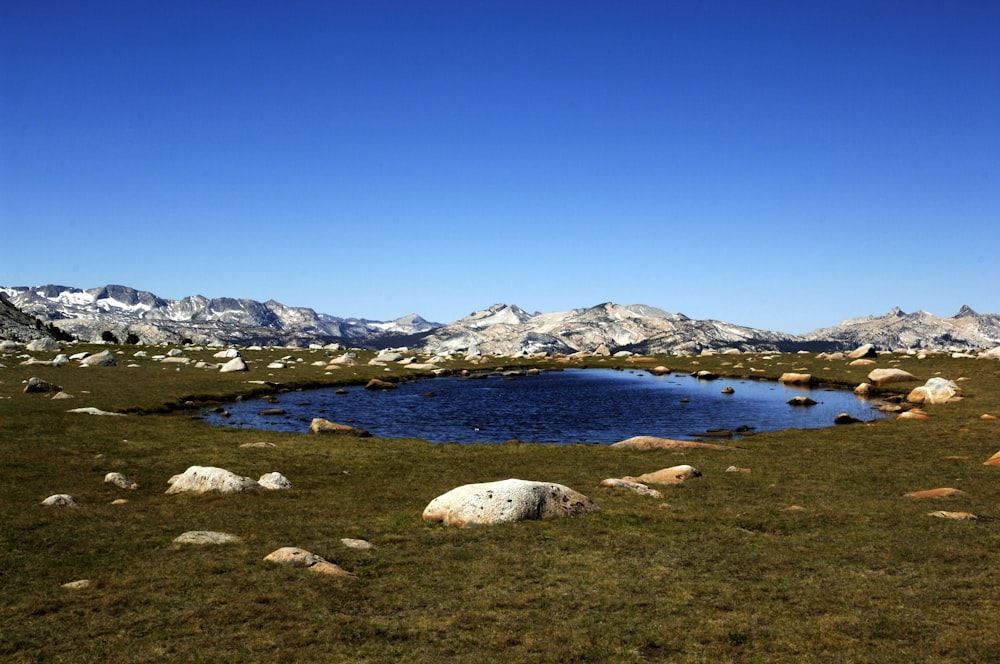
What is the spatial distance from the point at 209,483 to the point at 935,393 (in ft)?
218

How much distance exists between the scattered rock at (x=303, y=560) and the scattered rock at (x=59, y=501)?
10802mm

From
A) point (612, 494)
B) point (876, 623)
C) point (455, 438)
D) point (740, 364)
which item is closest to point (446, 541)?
point (612, 494)

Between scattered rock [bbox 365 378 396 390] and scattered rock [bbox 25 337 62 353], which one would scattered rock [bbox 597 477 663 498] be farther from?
scattered rock [bbox 25 337 62 353]

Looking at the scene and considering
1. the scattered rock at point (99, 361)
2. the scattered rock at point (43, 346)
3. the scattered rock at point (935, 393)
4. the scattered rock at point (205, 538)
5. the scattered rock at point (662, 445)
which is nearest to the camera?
the scattered rock at point (205, 538)

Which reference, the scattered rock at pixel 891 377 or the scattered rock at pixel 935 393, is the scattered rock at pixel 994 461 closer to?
the scattered rock at pixel 935 393

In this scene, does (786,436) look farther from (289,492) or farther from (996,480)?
(289,492)

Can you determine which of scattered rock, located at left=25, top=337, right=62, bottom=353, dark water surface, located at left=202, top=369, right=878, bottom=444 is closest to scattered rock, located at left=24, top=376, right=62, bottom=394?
dark water surface, located at left=202, top=369, right=878, bottom=444

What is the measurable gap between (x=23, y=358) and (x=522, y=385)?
73032mm

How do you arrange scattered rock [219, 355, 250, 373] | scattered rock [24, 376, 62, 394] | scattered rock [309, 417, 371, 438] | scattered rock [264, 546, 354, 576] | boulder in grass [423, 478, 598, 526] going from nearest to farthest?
scattered rock [264, 546, 354, 576] → boulder in grass [423, 478, 598, 526] → scattered rock [309, 417, 371, 438] → scattered rock [24, 376, 62, 394] → scattered rock [219, 355, 250, 373]

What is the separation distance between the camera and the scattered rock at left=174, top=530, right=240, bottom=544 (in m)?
20.2

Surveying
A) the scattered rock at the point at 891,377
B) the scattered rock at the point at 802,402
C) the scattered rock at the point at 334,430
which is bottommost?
the scattered rock at the point at 334,430

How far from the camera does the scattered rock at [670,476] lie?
31.8 metres

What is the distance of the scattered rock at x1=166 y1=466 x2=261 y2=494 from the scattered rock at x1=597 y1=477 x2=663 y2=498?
52.9ft

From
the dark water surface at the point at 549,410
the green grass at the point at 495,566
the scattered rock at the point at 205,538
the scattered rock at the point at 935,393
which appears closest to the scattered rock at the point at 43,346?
the dark water surface at the point at 549,410
